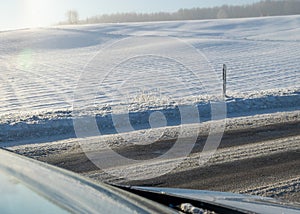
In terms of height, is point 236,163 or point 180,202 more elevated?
point 180,202

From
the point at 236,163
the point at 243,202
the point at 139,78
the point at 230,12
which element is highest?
the point at 230,12

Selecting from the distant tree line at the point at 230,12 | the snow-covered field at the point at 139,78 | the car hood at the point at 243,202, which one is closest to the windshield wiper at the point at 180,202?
the car hood at the point at 243,202

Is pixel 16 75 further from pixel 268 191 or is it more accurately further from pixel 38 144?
pixel 268 191

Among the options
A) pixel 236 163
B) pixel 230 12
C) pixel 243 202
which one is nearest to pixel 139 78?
pixel 236 163

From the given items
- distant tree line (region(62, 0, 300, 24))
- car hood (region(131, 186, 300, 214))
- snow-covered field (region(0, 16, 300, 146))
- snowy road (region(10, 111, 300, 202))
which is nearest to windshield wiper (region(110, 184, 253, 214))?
car hood (region(131, 186, 300, 214))

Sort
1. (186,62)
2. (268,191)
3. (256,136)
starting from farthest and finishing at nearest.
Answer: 1. (186,62)
2. (256,136)
3. (268,191)

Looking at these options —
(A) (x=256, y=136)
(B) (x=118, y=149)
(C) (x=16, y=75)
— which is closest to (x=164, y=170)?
(B) (x=118, y=149)

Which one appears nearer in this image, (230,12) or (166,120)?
(166,120)

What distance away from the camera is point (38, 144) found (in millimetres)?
7734

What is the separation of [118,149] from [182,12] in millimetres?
101279

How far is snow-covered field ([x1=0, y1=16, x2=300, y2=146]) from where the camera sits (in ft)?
34.5

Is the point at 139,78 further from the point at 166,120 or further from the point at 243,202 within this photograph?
the point at 243,202

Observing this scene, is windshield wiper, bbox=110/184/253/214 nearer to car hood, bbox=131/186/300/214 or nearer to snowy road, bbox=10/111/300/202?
car hood, bbox=131/186/300/214

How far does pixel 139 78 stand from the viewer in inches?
818
